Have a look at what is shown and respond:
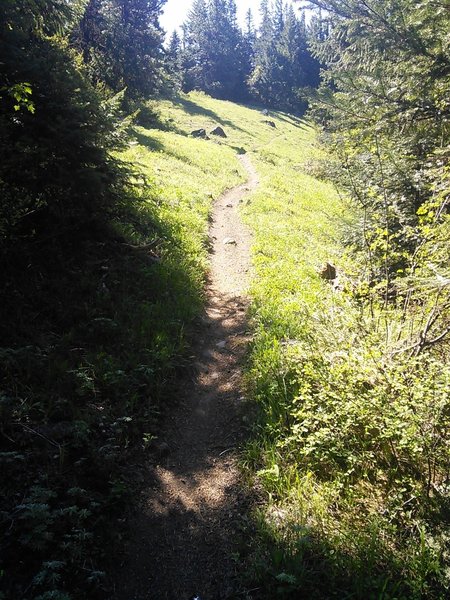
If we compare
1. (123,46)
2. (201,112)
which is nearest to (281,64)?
(201,112)

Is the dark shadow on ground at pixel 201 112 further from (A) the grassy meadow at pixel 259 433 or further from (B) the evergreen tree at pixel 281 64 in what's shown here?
(A) the grassy meadow at pixel 259 433

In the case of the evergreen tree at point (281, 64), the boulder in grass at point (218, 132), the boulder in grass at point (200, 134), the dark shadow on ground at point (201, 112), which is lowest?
the boulder in grass at point (200, 134)

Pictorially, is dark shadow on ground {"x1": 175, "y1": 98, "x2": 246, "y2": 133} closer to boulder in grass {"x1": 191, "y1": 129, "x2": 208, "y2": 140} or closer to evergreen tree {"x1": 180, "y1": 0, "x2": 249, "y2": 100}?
boulder in grass {"x1": 191, "y1": 129, "x2": 208, "y2": 140}

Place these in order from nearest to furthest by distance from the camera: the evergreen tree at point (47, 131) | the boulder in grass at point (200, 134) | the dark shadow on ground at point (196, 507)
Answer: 1. the dark shadow on ground at point (196, 507)
2. the evergreen tree at point (47, 131)
3. the boulder in grass at point (200, 134)

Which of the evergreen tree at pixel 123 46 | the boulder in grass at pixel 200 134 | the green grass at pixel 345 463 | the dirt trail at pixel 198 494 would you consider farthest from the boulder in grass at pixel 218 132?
the green grass at pixel 345 463

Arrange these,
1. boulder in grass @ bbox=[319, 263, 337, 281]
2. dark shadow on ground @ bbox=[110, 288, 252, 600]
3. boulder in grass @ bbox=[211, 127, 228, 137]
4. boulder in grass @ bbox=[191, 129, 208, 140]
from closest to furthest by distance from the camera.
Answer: dark shadow on ground @ bbox=[110, 288, 252, 600]
boulder in grass @ bbox=[319, 263, 337, 281]
boulder in grass @ bbox=[191, 129, 208, 140]
boulder in grass @ bbox=[211, 127, 228, 137]

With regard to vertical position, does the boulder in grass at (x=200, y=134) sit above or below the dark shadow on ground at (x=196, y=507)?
above

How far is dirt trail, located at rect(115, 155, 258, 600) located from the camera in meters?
3.38

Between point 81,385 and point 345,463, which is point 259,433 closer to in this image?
point 345,463

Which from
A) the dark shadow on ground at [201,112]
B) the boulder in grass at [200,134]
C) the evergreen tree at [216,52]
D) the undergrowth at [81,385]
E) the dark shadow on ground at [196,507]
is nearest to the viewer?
the undergrowth at [81,385]

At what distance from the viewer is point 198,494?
14.0ft

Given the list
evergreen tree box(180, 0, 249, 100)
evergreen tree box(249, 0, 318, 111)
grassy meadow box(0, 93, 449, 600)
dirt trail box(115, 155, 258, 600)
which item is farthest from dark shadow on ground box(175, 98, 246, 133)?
dirt trail box(115, 155, 258, 600)

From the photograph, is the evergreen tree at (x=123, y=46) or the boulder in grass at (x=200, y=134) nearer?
the evergreen tree at (x=123, y=46)

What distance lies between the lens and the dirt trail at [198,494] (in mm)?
3385
